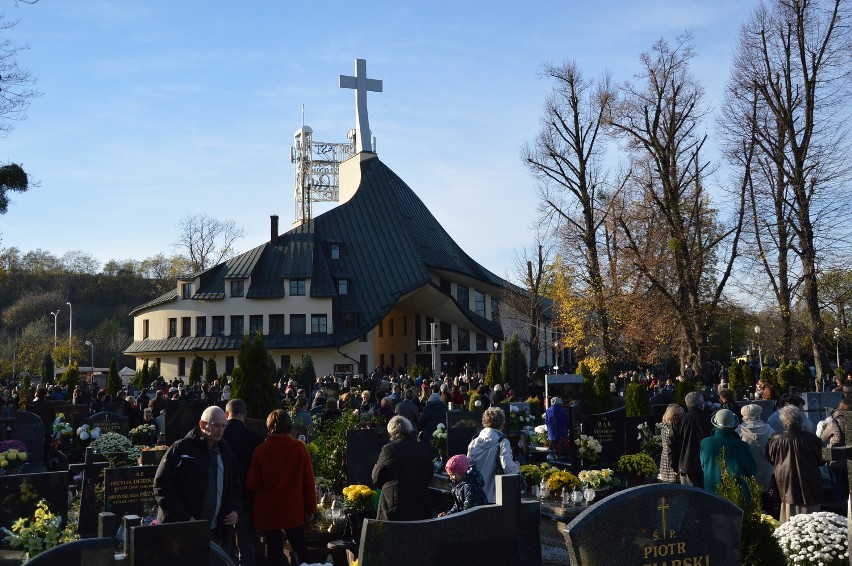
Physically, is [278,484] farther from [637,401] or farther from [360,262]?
[360,262]

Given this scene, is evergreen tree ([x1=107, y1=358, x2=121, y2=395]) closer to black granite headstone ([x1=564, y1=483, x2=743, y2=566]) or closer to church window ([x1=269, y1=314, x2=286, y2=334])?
church window ([x1=269, y1=314, x2=286, y2=334])

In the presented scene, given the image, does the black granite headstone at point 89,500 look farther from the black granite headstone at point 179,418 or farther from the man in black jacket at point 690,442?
the man in black jacket at point 690,442

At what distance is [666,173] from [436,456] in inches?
683

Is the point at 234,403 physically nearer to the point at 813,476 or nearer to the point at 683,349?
the point at 813,476

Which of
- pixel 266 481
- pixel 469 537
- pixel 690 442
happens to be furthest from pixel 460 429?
pixel 469 537

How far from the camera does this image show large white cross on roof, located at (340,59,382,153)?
6669 centimetres

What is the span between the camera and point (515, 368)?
36.6m

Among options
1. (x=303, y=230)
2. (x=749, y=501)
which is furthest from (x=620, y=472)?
(x=303, y=230)

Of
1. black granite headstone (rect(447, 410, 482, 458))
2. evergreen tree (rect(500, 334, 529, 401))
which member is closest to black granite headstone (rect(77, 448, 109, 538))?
black granite headstone (rect(447, 410, 482, 458))

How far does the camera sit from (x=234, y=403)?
8.68m

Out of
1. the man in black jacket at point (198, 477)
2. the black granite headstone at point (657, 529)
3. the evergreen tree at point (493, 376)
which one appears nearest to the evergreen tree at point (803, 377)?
the evergreen tree at point (493, 376)

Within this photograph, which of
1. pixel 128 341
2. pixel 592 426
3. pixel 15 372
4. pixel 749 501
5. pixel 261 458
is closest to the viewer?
pixel 749 501

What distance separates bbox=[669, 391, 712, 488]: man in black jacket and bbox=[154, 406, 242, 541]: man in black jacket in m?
5.35

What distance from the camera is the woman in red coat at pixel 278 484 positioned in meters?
7.91
